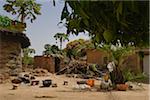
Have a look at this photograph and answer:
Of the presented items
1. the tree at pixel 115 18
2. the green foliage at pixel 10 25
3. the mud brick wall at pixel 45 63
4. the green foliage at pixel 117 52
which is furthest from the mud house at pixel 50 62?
the tree at pixel 115 18

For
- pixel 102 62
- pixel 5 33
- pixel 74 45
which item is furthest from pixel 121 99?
pixel 74 45

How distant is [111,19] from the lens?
Result: 7.54 ft

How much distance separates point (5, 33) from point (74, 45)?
30.7 meters

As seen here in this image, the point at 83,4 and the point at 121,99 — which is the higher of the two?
the point at 83,4

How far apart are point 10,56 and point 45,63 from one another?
18846 mm

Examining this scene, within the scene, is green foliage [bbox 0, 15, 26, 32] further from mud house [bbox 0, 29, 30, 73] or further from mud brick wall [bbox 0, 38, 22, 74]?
mud brick wall [bbox 0, 38, 22, 74]

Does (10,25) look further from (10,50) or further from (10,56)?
(10,56)

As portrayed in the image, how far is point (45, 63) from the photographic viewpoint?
38688mm

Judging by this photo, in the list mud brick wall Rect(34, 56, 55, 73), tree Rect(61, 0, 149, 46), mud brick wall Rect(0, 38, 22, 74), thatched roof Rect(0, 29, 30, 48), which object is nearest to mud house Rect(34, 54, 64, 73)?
mud brick wall Rect(34, 56, 55, 73)

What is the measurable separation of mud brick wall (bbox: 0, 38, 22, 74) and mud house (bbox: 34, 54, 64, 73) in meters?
17.1

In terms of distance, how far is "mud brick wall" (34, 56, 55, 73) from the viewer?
38281 millimetres

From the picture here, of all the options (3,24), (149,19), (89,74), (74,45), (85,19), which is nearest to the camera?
(149,19)

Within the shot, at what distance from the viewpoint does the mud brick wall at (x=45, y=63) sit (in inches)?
1507

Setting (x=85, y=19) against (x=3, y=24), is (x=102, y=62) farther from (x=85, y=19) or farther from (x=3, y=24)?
(x=85, y=19)
